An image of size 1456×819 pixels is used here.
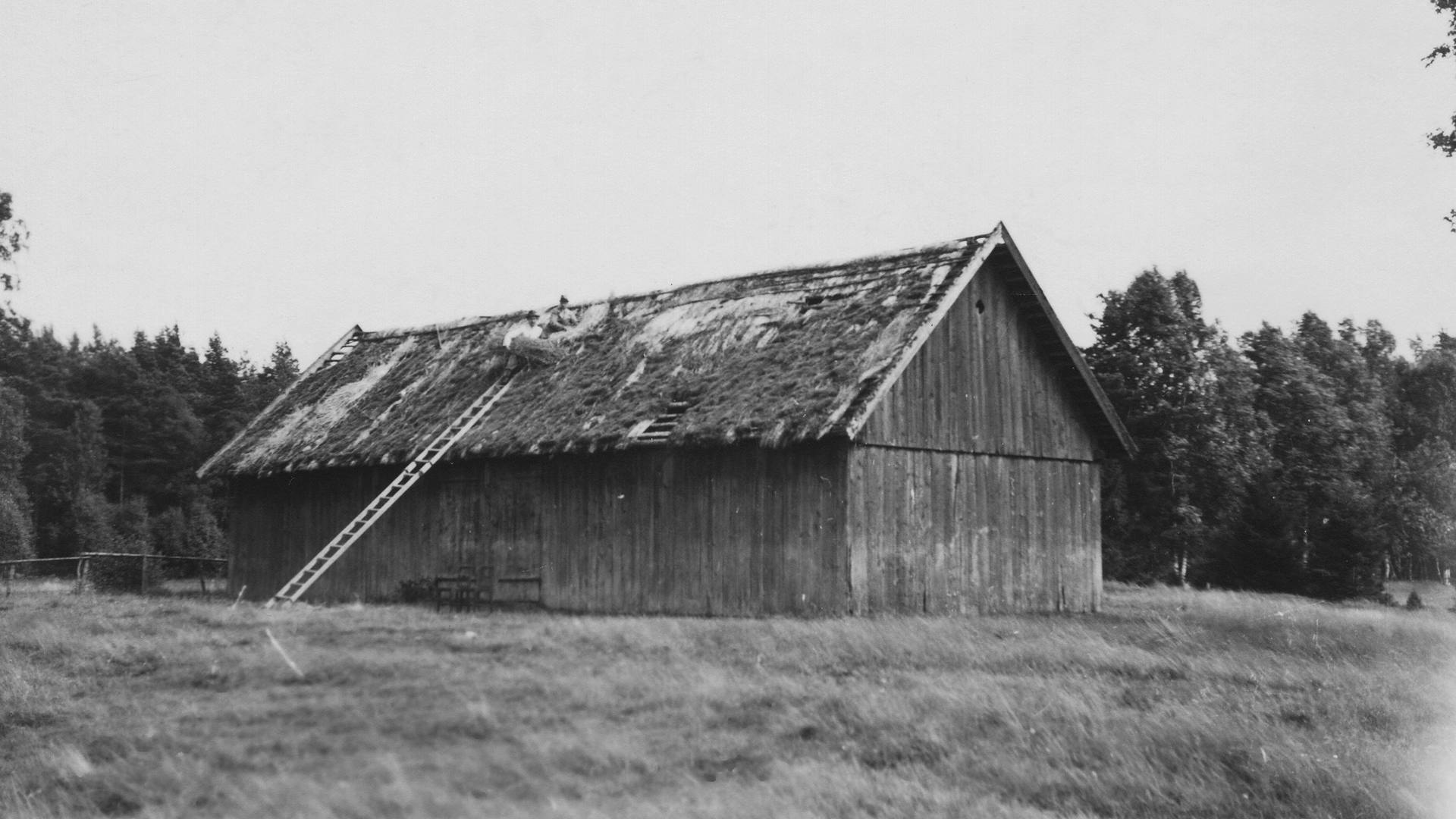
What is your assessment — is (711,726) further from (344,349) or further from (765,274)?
(344,349)

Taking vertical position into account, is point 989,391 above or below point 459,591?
above

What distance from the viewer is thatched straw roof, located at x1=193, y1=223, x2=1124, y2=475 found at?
21.4m

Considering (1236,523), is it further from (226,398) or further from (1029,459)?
(226,398)

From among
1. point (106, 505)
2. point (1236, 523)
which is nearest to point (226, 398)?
point (106, 505)

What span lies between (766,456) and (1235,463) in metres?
25.6

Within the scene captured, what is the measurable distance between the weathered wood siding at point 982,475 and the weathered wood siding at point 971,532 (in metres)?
0.02

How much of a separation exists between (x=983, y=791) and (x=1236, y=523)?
29.2 m

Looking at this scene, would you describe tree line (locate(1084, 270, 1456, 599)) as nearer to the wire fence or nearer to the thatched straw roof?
the thatched straw roof

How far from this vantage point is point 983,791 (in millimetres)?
10602

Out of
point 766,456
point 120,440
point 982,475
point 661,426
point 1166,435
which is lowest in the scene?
point 982,475

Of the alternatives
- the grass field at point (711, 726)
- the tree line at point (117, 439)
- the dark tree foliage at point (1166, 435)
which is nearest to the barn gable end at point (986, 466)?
the grass field at point (711, 726)

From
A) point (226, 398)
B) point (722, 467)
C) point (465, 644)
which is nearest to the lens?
point (465, 644)

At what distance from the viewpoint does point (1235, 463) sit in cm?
4225

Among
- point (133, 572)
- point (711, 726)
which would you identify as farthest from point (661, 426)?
point (133, 572)
